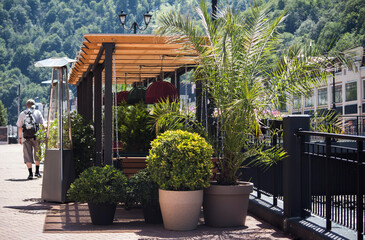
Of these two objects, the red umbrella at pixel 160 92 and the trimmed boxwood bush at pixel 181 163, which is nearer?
the trimmed boxwood bush at pixel 181 163

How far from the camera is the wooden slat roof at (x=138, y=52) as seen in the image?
10023 millimetres

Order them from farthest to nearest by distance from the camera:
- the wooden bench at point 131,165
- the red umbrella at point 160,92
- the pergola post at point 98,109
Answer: the red umbrella at point 160,92 → the pergola post at point 98,109 → the wooden bench at point 131,165

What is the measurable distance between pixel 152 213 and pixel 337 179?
3.05m

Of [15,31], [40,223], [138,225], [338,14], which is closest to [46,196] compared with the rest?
[40,223]

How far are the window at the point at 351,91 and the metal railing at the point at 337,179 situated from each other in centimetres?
3930

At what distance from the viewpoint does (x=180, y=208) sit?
801 cm

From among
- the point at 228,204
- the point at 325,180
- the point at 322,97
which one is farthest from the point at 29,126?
the point at 322,97

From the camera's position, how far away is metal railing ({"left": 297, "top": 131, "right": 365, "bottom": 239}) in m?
5.98

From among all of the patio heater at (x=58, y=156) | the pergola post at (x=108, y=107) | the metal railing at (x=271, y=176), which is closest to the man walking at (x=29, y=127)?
the patio heater at (x=58, y=156)

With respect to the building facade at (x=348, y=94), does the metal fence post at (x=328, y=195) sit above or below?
below

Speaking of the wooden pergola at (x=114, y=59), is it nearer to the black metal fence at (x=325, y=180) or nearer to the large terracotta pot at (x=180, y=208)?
the large terracotta pot at (x=180, y=208)

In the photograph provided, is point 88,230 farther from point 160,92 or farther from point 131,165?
point 160,92

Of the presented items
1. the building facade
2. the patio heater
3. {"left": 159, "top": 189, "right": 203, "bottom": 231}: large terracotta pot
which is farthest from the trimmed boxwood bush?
the building facade

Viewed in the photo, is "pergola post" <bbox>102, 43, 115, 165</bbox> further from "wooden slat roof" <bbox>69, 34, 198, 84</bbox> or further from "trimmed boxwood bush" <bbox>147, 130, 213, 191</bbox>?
"trimmed boxwood bush" <bbox>147, 130, 213, 191</bbox>
